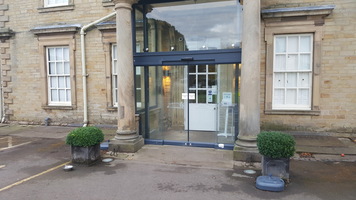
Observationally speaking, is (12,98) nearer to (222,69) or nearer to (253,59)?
(222,69)

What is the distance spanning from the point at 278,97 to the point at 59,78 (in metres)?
8.97

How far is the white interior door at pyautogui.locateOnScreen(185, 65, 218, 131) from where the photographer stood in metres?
7.50

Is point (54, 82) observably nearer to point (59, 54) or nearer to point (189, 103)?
point (59, 54)

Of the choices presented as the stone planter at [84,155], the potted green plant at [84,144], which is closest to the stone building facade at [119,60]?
the potted green plant at [84,144]

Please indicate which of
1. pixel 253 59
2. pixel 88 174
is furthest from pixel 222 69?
pixel 88 174

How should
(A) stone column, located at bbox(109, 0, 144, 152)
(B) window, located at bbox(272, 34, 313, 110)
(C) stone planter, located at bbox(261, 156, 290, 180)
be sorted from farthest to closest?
(B) window, located at bbox(272, 34, 313, 110), (A) stone column, located at bbox(109, 0, 144, 152), (C) stone planter, located at bbox(261, 156, 290, 180)

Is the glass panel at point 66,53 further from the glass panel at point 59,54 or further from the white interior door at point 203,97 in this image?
the white interior door at point 203,97

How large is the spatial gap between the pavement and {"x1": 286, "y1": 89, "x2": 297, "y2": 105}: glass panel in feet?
4.36

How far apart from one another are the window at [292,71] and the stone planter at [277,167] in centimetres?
391

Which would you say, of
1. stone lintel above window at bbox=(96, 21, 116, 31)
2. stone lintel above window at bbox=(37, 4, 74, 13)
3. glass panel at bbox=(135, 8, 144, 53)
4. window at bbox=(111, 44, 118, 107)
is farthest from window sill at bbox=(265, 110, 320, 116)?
stone lintel above window at bbox=(37, 4, 74, 13)

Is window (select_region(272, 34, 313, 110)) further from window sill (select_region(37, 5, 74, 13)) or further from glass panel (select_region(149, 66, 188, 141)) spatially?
window sill (select_region(37, 5, 74, 13))

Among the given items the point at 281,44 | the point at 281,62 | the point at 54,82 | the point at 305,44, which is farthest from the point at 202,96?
the point at 54,82

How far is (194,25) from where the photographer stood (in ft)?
24.5

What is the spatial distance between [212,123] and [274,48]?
3.31 meters
